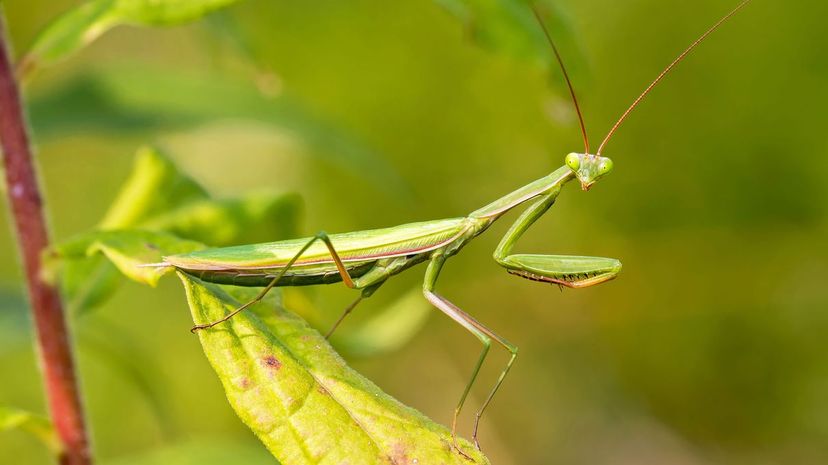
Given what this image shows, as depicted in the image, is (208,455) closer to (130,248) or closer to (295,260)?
(295,260)

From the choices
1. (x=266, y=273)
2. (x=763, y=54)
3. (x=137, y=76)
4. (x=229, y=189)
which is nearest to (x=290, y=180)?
(x=229, y=189)

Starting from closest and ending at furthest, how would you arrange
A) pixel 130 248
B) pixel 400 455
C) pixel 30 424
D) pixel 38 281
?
1. pixel 400 455
2. pixel 130 248
3. pixel 30 424
4. pixel 38 281

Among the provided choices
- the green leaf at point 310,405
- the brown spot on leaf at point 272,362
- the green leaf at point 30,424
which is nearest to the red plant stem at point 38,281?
the green leaf at point 30,424

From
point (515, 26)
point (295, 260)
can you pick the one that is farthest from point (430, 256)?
point (515, 26)

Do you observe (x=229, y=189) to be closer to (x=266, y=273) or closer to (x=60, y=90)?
(x=60, y=90)

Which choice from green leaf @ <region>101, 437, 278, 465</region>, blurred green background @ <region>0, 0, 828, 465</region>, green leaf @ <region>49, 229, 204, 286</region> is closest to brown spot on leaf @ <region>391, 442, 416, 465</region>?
green leaf @ <region>49, 229, 204, 286</region>

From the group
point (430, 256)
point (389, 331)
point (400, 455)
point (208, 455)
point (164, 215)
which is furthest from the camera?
point (389, 331)

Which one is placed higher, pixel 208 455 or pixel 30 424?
pixel 30 424

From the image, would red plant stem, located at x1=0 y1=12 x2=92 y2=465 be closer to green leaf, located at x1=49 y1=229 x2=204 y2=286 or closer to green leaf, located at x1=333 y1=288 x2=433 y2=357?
green leaf, located at x1=49 y1=229 x2=204 y2=286
